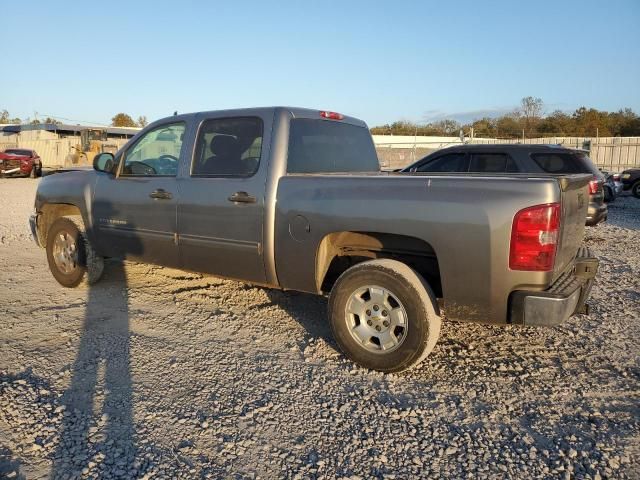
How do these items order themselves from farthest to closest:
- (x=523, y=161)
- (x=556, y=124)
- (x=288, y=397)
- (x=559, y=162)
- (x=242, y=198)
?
(x=556, y=124) → (x=559, y=162) → (x=523, y=161) → (x=242, y=198) → (x=288, y=397)

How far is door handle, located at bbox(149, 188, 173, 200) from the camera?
476cm

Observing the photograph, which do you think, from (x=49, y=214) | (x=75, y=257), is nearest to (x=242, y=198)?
(x=75, y=257)

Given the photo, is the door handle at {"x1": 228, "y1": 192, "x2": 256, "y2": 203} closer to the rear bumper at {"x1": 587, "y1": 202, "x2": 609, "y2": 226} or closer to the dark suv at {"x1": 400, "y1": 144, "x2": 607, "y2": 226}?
the dark suv at {"x1": 400, "y1": 144, "x2": 607, "y2": 226}

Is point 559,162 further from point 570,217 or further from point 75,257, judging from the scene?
point 75,257

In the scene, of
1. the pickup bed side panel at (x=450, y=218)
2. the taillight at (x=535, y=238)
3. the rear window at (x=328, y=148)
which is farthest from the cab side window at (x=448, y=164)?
the taillight at (x=535, y=238)

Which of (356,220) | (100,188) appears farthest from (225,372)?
(100,188)

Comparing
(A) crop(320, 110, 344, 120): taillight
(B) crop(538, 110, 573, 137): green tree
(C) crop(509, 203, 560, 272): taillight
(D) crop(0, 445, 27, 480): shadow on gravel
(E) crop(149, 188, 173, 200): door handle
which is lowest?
(D) crop(0, 445, 27, 480): shadow on gravel

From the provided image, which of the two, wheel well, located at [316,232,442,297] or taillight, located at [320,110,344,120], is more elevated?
taillight, located at [320,110,344,120]

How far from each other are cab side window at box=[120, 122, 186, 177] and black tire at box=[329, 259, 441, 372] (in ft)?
7.14

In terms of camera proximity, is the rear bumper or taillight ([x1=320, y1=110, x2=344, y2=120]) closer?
taillight ([x1=320, y1=110, x2=344, y2=120])

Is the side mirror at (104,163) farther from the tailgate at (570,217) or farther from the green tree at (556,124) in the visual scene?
the green tree at (556,124)

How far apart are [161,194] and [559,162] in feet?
22.6

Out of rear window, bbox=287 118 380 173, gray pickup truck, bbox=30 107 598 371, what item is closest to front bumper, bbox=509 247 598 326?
gray pickup truck, bbox=30 107 598 371

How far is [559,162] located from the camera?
8.66m
